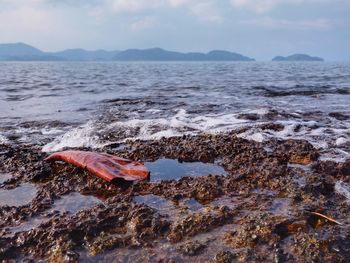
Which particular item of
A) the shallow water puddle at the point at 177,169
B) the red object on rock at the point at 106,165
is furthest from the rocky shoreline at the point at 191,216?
the shallow water puddle at the point at 177,169

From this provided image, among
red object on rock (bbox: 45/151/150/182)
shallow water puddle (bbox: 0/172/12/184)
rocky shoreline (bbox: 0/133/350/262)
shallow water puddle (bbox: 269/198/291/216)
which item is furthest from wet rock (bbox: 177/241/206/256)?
shallow water puddle (bbox: 0/172/12/184)

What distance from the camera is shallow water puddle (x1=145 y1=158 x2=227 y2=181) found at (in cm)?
508

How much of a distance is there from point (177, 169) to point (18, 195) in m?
2.16

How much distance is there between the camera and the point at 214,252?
303 centimetres

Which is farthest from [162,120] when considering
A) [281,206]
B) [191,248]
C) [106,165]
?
[191,248]

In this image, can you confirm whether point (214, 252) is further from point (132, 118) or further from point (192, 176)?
point (132, 118)

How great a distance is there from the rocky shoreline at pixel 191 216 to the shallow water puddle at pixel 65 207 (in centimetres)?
1

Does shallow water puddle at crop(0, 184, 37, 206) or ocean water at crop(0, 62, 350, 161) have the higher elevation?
shallow water puddle at crop(0, 184, 37, 206)

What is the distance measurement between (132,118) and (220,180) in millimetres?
5781

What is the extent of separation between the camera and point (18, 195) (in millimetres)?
4418

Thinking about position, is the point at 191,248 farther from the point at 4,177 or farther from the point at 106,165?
the point at 4,177

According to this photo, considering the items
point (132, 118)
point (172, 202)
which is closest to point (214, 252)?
point (172, 202)

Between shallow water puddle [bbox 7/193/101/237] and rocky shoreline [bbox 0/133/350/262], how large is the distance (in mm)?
13

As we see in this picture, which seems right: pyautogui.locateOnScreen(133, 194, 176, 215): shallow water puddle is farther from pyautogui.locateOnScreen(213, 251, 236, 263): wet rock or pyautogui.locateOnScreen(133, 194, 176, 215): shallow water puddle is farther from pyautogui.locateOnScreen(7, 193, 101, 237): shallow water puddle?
pyautogui.locateOnScreen(213, 251, 236, 263): wet rock
